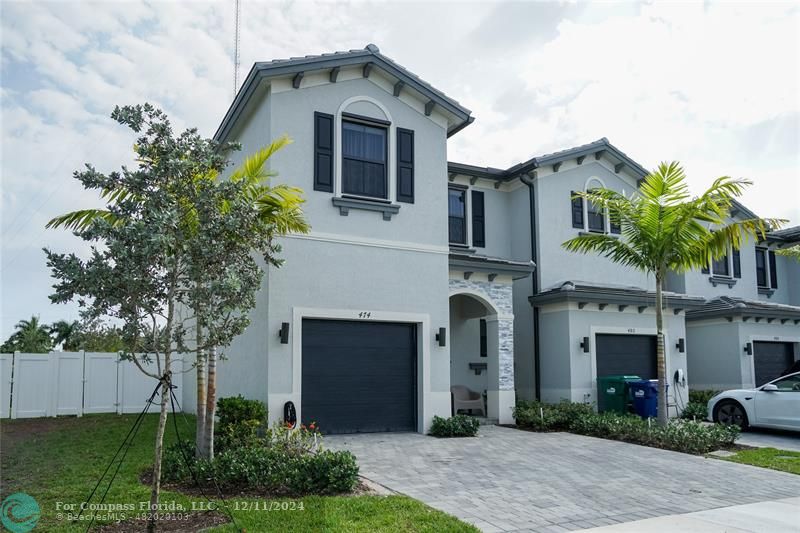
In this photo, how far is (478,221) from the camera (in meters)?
18.3

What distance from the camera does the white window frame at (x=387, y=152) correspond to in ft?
41.9

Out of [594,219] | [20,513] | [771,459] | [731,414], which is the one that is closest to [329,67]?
[20,513]

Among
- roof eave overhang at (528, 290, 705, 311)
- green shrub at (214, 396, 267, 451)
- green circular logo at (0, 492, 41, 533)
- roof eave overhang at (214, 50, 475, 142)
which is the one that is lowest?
green circular logo at (0, 492, 41, 533)

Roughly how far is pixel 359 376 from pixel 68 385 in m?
8.55

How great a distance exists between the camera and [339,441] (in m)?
11.7

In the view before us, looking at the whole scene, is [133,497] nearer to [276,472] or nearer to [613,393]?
[276,472]

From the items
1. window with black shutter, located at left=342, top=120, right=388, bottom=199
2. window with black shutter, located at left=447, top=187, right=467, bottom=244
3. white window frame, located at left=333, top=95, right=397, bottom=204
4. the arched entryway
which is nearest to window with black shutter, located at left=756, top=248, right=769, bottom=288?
the arched entryway

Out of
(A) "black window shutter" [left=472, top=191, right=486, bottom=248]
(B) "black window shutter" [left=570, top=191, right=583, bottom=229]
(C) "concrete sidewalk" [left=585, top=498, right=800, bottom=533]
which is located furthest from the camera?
(B) "black window shutter" [left=570, top=191, right=583, bottom=229]

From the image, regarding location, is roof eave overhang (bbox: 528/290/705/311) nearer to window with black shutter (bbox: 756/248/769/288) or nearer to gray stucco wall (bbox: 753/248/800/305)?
window with black shutter (bbox: 756/248/769/288)

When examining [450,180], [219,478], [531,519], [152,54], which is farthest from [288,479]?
[450,180]

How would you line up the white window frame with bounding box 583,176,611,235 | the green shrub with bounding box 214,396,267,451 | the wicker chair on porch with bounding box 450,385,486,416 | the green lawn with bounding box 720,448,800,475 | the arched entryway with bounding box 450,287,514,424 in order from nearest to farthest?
the green shrub with bounding box 214,396,267,451
the green lawn with bounding box 720,448,800,475
the arched entryway with bounding box 450,287,514,424
the wicker chair on porch with bounding box 450,385,486,416
the white window frame with bounding box 583,176,611,235

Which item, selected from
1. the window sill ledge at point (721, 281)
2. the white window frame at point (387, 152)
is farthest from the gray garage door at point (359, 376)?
the window sill ledge at point (721, 281)

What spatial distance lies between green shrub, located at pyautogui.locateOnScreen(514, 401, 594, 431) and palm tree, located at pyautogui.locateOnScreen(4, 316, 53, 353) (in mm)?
25388

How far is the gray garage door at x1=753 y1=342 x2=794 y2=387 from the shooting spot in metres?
19.3
